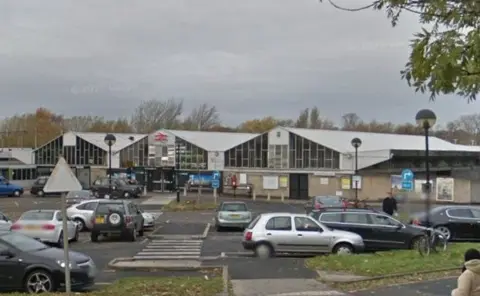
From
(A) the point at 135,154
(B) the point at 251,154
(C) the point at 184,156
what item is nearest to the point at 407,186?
(B) the point at 251,154

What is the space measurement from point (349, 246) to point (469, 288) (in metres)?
13.9

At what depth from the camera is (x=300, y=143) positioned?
68562 mm

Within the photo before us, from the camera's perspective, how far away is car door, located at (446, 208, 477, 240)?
26219 millimetres

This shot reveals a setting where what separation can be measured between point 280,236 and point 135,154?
62.8m

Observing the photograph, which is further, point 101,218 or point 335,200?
point 335,200

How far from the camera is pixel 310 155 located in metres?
67.6

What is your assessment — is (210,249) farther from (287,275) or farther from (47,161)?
(47,161)

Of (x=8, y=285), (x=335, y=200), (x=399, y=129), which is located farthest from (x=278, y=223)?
(x=399, y=129)

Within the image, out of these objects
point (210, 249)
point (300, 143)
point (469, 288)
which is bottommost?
point (210, 249)

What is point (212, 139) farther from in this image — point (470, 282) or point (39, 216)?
point (470, 282)

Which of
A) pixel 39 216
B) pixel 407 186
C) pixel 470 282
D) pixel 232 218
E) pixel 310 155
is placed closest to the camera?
pixel 470 282

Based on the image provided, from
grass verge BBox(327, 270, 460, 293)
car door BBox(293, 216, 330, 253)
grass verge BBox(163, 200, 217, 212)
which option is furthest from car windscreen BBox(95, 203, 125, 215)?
grass verge BBox(163, 200, 217, 212)

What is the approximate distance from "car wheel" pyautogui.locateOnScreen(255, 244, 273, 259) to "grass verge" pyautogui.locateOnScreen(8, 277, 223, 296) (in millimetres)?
6018

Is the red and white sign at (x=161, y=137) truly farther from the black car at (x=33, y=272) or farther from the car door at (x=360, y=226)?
the black car at (x=33, y=272)
